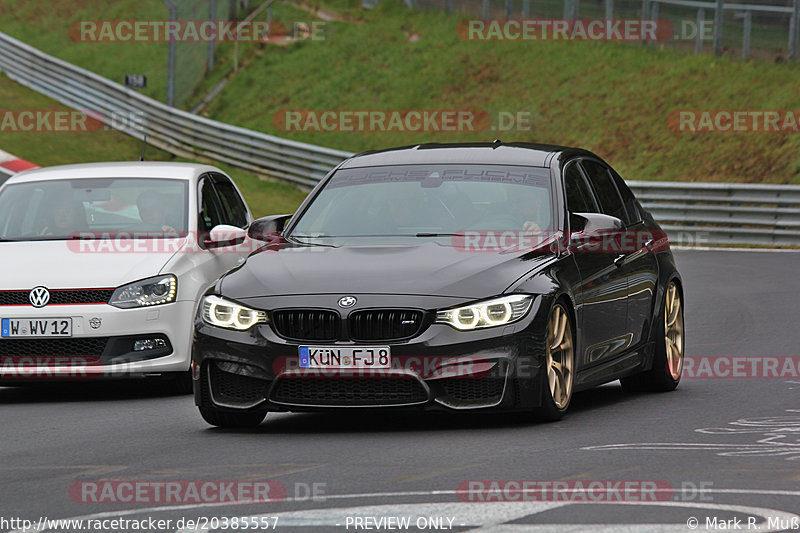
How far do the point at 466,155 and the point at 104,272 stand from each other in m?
2.80

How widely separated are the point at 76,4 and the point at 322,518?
53268mm

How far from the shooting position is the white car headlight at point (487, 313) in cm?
829

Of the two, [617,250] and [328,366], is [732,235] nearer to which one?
[617,250]

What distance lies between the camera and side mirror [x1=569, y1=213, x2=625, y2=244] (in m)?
9.34

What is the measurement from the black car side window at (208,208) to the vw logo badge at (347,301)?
3.91 metres

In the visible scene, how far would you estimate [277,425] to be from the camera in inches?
361

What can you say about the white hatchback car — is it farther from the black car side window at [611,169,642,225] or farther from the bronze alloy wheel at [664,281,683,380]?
the bronze alloy wheel at [664,281,683,380]

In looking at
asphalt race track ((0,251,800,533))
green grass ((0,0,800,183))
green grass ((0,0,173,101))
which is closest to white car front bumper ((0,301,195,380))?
asphalt race track ((0,251,800,533))

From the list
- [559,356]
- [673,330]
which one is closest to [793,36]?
Answer: [673,330]

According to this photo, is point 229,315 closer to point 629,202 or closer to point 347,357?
point 347,357

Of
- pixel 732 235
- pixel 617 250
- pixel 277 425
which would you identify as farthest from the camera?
pixel 732 235

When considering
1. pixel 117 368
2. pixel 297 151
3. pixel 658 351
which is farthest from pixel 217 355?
pixel 297 151

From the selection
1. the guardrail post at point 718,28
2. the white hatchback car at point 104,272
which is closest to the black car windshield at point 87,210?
the white hatchback car at point 104,272

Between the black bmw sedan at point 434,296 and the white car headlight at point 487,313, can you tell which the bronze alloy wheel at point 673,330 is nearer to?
the black bmw sedan at point 434,296
